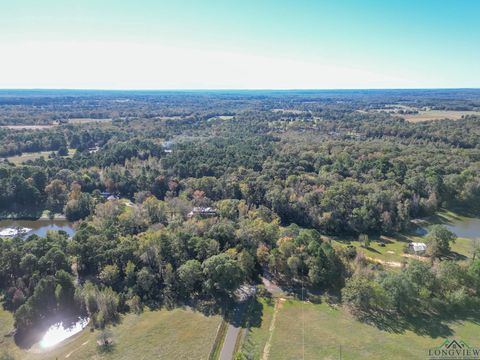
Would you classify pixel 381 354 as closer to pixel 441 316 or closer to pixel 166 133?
pixel 441 316

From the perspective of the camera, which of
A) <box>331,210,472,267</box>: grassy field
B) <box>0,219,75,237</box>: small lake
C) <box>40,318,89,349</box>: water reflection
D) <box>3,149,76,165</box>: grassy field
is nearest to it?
<box>40,318,89,349</box>: water reflection

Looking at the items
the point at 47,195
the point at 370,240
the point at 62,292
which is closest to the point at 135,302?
the point at 62,292

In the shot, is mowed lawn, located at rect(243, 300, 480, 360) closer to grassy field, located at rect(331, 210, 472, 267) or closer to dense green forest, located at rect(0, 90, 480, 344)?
dense green forest, located at rect(0, 90, 480, 344)

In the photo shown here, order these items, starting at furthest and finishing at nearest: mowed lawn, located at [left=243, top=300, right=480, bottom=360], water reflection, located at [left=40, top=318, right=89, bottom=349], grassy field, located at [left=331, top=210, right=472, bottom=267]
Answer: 1. grassy field, located at [left=331, top=210, right=472, bottom=267]
2. water reflection, located at [left=40, top=318, right=89, bottom=349]
3. mowed lawn, located at [left=243, top=300, right=480, bottom=360]

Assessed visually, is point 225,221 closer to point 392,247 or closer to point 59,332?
point 59,332

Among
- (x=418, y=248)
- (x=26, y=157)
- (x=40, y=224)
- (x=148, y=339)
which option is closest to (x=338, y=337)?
(x=148, y=339)

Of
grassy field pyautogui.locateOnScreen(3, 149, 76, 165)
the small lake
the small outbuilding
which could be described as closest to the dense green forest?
the small outbuilding

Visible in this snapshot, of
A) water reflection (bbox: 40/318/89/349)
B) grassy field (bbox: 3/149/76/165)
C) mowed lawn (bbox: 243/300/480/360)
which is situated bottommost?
water reflection (bbox: 40/318/89/349)

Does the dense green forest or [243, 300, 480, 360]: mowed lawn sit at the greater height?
the dense green forest
